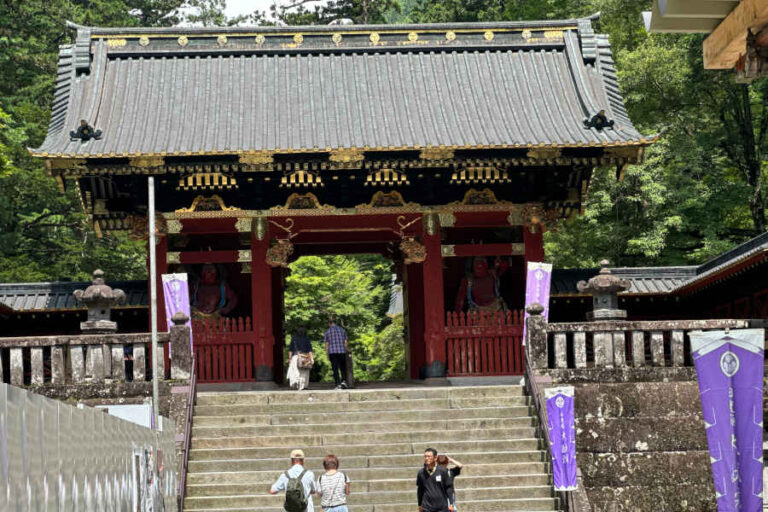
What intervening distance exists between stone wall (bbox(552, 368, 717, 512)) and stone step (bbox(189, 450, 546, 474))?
99 centimetres

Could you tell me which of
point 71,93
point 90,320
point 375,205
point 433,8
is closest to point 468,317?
point 375,205

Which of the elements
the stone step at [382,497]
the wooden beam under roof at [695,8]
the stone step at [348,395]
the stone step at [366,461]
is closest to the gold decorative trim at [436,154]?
the stone step at [348,395]

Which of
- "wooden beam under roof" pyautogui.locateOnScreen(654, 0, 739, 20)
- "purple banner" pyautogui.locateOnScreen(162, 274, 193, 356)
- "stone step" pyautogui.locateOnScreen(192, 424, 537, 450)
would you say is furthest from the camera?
"purple banner" pyautogui.locateOnScreen(162, 274, 193, 356)

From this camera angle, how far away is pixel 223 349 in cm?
2323

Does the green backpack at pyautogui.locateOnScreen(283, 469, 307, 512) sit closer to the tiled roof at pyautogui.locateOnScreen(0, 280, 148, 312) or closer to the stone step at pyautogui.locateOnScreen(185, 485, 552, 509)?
the stone step at pyautogui.locateOnScreen(185, 485, 552, 509)

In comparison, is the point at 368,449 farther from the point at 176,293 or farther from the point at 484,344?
the point at 484,344

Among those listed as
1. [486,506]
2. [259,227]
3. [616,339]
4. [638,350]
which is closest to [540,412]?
[616,339]

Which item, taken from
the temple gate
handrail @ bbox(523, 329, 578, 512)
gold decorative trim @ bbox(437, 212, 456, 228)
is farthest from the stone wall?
gold decorative trim @ bbox(437, 212, 456, 228)

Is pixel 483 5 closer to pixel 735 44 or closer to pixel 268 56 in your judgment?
pixel 268 56

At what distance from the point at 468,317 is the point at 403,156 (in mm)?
3427

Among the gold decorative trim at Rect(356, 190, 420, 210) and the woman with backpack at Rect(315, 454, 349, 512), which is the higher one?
the gold decorative trim at Rect(356, 190, 420, 210)

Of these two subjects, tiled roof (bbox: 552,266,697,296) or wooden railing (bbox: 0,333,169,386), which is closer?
wooden railing (bbox: 0,333,169,386)

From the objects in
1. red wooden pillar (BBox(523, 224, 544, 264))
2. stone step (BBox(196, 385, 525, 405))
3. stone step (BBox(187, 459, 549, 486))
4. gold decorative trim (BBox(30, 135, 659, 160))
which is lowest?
stone step (BBox(187, 459, 549, 486))

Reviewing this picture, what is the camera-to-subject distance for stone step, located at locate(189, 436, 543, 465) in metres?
17.8
